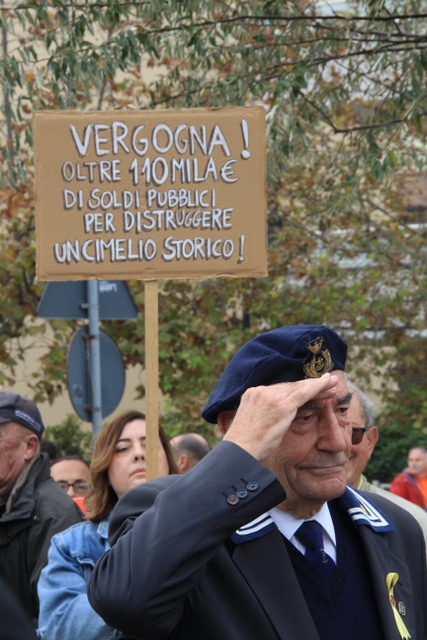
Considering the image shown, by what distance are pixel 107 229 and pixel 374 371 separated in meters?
8.41

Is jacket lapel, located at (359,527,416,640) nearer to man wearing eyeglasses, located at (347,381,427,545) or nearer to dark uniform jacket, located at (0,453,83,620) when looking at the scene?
man wearing eyeglasses, located at (347,381,427,545)

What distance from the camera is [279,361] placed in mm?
2197

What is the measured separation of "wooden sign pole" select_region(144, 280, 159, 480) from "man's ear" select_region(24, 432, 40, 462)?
2.80 feet

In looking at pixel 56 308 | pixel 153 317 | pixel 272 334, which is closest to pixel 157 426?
pixel 153 317

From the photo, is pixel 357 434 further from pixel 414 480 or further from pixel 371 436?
pixel 414 480

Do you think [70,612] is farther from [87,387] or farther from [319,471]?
[87,387]

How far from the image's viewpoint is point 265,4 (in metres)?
6.69

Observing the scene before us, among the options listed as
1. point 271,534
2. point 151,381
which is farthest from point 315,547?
point 151,381

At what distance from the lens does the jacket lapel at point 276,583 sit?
205 centimetres

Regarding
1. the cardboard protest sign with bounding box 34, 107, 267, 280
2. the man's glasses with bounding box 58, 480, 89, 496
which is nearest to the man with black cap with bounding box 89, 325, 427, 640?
the cardboard protest sign with bounding box 34, 107, 267, 280

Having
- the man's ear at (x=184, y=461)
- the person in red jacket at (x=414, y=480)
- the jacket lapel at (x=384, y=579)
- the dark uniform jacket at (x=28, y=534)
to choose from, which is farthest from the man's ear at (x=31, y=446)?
the person in red jacket at (x=414, y=480)

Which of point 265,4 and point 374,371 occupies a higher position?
point 265,4

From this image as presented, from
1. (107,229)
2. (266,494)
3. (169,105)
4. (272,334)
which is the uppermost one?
(169,105)

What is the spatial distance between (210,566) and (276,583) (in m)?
0.14
